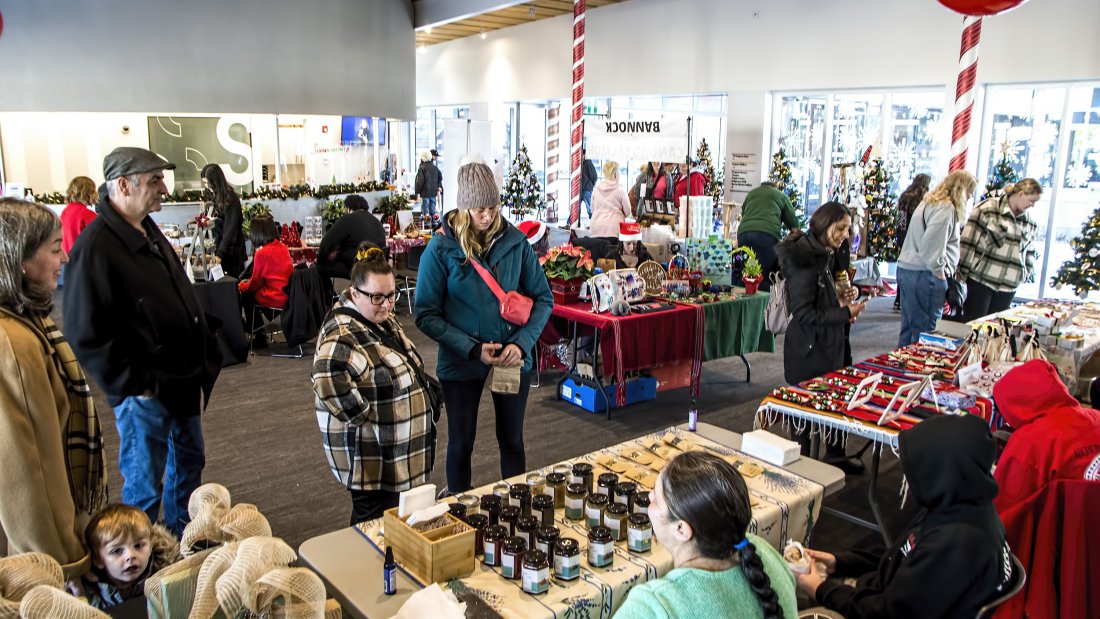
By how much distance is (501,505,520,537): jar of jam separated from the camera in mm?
2027

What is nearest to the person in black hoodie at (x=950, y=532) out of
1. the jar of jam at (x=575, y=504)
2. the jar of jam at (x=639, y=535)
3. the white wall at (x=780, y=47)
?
the jar of jam at (x=639, y=535)

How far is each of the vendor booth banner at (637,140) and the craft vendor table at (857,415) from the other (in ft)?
18.1

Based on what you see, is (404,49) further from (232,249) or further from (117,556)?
(117,556)

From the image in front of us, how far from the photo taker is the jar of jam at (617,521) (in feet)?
6.75

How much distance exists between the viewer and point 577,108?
11203 mm

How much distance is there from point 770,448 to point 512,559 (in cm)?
110

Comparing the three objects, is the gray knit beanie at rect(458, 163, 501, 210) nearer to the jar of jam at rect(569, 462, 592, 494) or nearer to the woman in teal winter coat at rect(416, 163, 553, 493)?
the woman in teal winter coat at rect(416, 163, 553, 493)

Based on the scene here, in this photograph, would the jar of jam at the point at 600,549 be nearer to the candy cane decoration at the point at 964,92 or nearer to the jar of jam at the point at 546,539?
the jar of jam at the point at 546,539

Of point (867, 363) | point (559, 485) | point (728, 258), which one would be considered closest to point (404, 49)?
point (728, 258)

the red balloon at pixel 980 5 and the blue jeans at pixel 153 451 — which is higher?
the red balloon at pixel 980 5

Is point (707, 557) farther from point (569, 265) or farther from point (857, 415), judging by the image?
point (569, 265)

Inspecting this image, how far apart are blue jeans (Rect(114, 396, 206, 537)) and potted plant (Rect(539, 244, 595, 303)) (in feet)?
8.70

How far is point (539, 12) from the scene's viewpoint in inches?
513

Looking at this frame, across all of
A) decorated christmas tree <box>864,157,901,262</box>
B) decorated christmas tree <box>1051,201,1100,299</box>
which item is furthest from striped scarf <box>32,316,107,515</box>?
decorated christmas tree <box>864,157,901,262</box>
